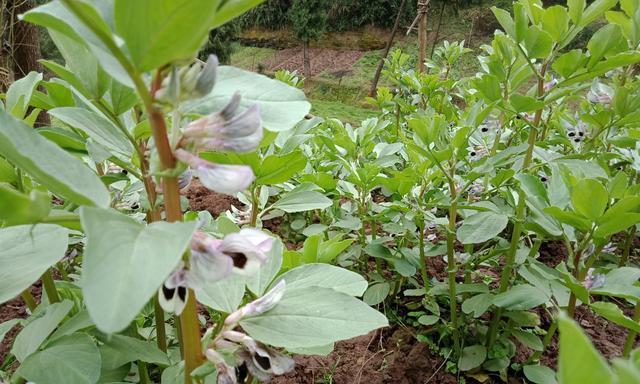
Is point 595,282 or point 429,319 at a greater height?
point 595,282

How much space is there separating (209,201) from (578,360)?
236 centimetres

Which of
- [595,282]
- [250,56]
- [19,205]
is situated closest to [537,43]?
[595,282]

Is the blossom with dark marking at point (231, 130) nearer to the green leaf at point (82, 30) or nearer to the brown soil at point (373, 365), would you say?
the green leaf at point (82, 30)

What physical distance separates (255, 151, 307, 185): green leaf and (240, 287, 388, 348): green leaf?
1.06 ft

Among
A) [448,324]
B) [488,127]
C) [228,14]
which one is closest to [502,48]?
[488,127]

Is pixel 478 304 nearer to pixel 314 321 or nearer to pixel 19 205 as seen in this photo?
pixel 314 321

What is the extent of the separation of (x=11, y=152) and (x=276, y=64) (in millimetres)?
19146

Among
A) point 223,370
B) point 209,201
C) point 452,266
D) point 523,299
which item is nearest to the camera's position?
point 223,370

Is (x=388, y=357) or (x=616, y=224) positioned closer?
(x=616, y=224)

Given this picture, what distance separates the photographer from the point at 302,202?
1.21 metres

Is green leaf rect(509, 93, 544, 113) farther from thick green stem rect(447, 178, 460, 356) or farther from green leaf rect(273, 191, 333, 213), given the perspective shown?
green leaf rect(273, 191, 333, 213)

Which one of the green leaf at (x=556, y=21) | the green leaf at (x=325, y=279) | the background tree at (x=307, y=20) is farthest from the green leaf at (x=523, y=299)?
the background tree at (x=307, y=20)

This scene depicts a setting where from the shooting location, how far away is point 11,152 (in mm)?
466

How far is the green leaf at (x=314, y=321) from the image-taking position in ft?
2.07
